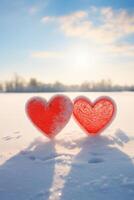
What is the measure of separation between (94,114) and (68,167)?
198 cm

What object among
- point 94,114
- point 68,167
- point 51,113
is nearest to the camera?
point 68,167

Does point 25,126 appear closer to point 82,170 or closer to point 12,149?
point 12,149

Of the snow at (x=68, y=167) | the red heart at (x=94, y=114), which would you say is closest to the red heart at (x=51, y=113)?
the snow at (x=68, y=167)

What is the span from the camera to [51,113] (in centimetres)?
521

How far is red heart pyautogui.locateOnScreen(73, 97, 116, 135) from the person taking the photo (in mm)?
5430

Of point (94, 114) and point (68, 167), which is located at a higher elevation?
point (94, 114)

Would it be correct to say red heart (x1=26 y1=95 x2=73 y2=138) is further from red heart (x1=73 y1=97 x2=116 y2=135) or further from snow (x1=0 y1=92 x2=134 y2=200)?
red heart (x1=73 y1=97 x2=116 y2=135)

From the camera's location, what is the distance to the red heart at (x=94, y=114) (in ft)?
17.8

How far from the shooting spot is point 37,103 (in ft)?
17.1

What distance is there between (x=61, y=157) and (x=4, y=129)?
2812mm

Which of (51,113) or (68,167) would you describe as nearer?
(68,167)

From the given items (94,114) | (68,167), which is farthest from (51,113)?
(68,167)

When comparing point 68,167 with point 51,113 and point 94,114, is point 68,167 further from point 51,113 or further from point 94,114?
point 94,114

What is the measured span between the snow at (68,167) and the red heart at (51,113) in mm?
180
